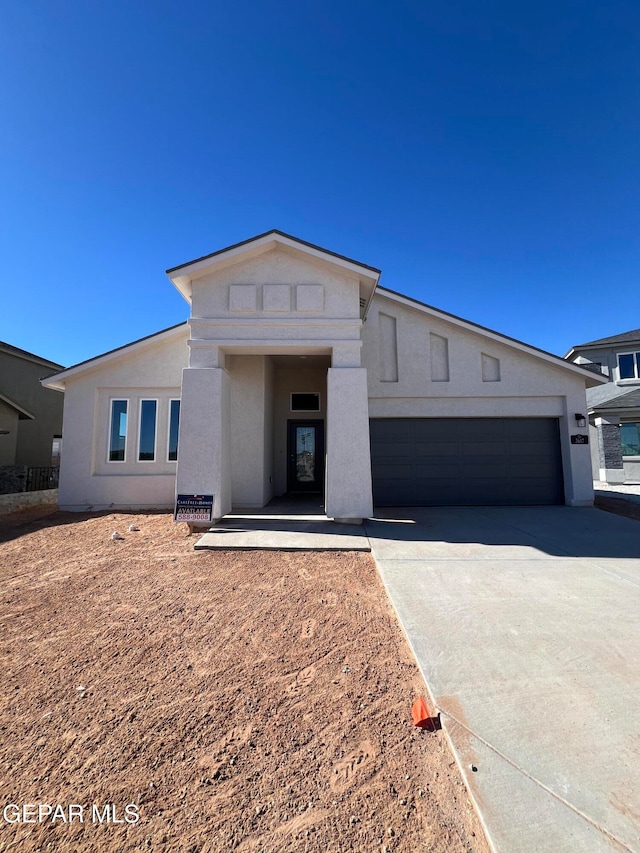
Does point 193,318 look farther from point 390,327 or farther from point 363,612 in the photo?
point 363,612

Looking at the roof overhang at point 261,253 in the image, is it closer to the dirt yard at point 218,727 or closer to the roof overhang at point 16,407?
the dirt yard at point 218,727

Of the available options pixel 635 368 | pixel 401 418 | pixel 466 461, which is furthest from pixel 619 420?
pixel 401 418

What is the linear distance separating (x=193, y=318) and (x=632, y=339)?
20.5 meters

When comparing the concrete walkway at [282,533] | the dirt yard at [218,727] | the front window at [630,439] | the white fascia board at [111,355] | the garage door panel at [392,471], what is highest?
the white fascia board at [111,355]

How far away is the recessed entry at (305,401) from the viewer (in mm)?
11523

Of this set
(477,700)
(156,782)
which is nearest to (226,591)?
(156,782)

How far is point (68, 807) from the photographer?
1.77 meters

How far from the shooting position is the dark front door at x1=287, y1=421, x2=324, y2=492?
11484 mm

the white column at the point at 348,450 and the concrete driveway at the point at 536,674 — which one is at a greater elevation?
the white column at the point at 348,450

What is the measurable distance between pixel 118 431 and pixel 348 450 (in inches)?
257

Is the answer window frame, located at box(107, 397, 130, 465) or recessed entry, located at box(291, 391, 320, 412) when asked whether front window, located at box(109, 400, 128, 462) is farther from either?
recessed entry, located at box(291, 391, 320, 412)

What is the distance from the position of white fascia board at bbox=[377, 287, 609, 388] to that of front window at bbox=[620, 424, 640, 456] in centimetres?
806

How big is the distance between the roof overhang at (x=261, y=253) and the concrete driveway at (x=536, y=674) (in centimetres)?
544

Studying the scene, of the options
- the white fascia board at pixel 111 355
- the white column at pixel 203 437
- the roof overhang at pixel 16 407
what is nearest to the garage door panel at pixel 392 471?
the white column at pixel 203 437
